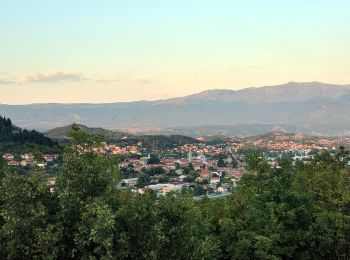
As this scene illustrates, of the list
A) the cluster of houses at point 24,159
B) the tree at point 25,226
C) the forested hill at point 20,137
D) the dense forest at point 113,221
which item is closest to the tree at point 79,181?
the dense forest at point 113,221

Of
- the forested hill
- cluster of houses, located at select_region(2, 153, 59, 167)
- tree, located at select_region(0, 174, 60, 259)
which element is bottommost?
cluster of houses, located at select_region(2, 153, 59, 167)

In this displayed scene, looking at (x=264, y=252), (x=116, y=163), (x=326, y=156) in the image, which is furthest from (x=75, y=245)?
(x=326, y=156)

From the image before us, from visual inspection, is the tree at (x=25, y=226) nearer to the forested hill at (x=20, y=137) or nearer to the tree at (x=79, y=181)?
the tree at (x=79, y=181)

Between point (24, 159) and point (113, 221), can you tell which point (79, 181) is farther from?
point (24, 159)

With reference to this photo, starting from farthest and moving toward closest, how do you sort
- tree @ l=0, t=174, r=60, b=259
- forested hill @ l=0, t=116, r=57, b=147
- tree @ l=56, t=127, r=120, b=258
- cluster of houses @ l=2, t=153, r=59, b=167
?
forested hill @ l=0, t=116, r=57, b=147, cluster of houses @ l=2, t=153, r=59, b=167, tree @ l=56, t=127, r=120, b=258, tree @ l=0, t=174, r=60, b=259

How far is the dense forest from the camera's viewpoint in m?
20.7

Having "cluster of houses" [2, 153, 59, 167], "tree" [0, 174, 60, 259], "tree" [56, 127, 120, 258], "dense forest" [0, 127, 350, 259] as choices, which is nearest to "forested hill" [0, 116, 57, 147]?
"cluster of houses" [2, 153, 59, 167]

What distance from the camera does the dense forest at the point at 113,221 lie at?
20.7 meters

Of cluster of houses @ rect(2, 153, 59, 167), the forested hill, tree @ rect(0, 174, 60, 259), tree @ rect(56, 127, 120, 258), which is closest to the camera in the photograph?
tree @ rect(0, 174, 60, 259)

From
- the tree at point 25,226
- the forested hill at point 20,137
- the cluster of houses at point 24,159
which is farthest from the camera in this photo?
the forested hill at point 20,137

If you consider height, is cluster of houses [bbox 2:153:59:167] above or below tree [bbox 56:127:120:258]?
below

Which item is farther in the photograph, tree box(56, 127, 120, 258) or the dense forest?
tree box(56, 127, 120, 258)

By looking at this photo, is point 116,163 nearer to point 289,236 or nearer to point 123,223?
point 123,223

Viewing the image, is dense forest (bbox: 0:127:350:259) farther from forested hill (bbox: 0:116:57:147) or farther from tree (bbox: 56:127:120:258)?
forested hill (bbox: 0:116:57:147)
